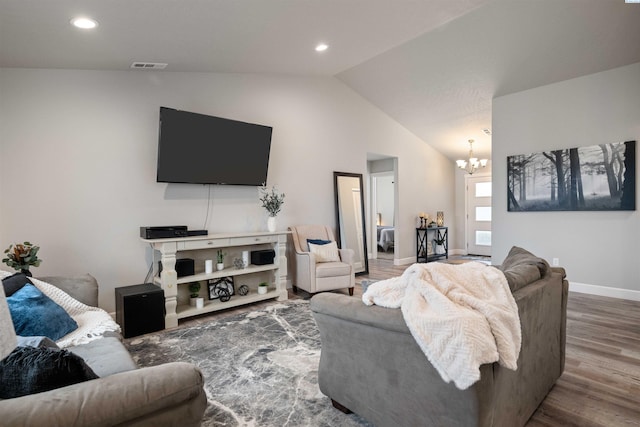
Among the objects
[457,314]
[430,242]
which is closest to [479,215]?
[430,242]

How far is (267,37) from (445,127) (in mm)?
4255

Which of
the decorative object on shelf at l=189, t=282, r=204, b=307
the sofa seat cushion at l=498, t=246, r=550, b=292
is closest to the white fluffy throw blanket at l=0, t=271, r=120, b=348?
the decorative object on shelf at l=189, t=282, r=204, b=307

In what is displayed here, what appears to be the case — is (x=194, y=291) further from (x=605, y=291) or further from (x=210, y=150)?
(x=605, y=291)

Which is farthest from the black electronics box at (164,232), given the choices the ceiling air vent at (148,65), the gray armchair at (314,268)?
the ceiling air vent at (148,65)

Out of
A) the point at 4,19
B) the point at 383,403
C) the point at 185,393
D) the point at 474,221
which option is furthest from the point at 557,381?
the point at 474,221

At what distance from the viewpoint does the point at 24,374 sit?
106 cm

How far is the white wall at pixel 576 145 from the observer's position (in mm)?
4230

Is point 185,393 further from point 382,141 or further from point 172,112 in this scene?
point 382,141

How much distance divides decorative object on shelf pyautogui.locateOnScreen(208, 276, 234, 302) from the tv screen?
3.91 feet

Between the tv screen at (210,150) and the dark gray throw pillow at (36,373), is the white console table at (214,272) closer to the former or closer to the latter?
the tv screen at (210,150)

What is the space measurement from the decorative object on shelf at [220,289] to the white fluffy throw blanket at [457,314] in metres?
2.86

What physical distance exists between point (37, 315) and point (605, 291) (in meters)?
5.78

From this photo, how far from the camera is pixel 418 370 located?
1506mm

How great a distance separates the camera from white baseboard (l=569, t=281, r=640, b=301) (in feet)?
13.9
